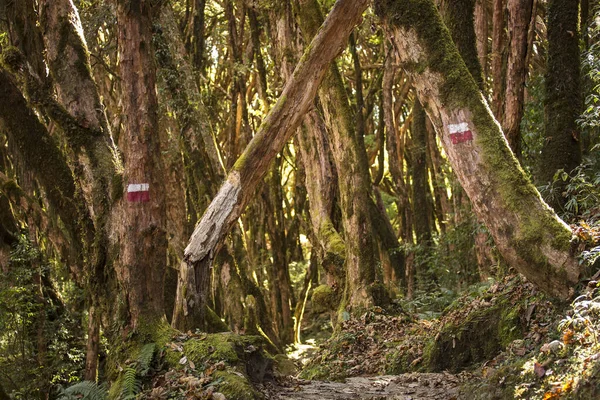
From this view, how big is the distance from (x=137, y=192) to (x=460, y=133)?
10.4ft

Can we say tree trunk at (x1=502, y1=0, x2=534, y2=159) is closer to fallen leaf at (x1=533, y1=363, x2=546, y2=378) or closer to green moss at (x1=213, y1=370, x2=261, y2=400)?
fallen leaf at (x1=533, y1=363, x2=546, y2=378)

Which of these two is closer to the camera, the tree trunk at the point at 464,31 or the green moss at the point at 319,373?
the tree trunk at the point at 464,31

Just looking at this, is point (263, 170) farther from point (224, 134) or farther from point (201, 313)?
point (224, 134)

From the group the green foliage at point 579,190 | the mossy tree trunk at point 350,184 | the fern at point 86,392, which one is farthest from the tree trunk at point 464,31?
the fern at point 86,392

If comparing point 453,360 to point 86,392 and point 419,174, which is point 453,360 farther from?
point 419,174

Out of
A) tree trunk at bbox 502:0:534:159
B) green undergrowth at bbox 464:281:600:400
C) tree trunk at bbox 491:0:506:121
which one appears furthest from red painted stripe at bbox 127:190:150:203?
tree trunk at bbox 491:0:506:121

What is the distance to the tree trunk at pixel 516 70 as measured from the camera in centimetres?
945

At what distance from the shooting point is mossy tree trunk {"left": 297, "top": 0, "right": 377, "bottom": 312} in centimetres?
1161

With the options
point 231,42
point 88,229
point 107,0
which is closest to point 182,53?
point 107,0

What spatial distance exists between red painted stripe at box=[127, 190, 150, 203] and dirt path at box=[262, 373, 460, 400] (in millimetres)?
2193

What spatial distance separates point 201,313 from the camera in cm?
862

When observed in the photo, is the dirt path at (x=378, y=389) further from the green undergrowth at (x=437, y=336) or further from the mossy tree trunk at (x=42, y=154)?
the mossy tree trunk at (x=42, y=154)

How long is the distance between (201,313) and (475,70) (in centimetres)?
448

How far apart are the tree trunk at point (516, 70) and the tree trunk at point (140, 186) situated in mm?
4616
